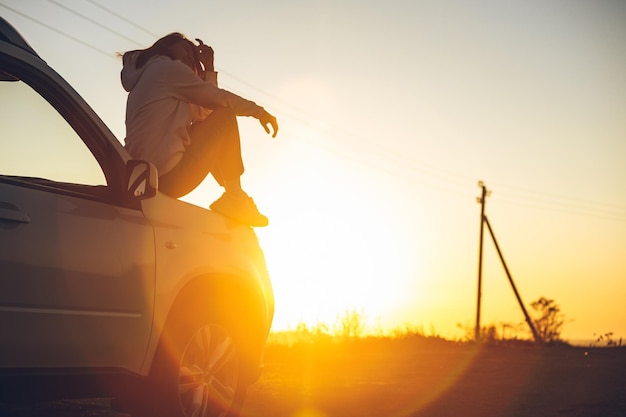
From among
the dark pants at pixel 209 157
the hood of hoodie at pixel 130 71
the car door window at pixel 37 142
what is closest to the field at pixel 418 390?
the car door window at pixel 37 142

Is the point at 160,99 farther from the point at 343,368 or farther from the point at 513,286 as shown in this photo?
the point at 513,286

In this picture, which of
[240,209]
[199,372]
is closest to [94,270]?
[199,372]

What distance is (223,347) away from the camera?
18.0 ft

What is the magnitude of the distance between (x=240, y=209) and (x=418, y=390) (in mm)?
3865

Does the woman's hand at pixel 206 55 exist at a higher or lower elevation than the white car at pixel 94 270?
higher

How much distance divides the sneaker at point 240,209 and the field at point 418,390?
1.60m

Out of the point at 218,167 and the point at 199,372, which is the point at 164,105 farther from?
the point at 199,372

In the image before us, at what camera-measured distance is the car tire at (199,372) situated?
4965 mm

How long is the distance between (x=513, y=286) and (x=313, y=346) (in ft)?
67.4

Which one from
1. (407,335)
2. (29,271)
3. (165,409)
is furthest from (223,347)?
(407,335)

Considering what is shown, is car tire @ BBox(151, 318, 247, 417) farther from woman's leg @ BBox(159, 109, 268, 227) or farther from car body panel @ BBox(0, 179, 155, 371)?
woman's leg @ BBox(159, 109, 268, 227)

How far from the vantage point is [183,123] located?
607 cm

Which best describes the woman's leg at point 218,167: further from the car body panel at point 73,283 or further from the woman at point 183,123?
the car body panel at point 73,283

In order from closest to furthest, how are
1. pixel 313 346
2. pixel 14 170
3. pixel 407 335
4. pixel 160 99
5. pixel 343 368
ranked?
pixel 14 170
pixel 160 99
pixel 343 368
pixel 313 346
pixel 407 335
